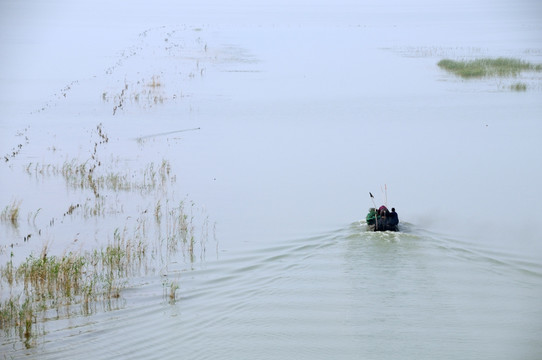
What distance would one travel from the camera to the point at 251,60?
2021 inches

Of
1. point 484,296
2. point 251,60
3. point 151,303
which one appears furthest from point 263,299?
point 251,60

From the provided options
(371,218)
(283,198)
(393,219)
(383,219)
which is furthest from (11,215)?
(393,219)

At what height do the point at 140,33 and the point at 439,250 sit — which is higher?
the point at 140,33

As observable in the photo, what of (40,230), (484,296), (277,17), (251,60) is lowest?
(484,296)

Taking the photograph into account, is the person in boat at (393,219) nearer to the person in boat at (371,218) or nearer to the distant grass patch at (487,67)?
the person in boat at (371,218)

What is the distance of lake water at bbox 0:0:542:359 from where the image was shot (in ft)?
44.4

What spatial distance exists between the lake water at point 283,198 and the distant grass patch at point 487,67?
1.42 metres

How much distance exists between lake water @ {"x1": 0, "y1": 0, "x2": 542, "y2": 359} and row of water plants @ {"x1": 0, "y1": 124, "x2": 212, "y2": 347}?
11 centimetres

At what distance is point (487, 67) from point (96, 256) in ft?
115

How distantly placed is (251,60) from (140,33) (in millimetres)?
19598

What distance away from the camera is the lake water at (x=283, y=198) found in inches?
533

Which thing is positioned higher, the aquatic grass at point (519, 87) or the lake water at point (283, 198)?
the aquatic grass at point (519, 87)

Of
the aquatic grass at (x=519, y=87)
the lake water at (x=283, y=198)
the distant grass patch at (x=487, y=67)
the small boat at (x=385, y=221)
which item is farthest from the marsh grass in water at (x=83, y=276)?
the distant grass patch at (x=487, y=67)

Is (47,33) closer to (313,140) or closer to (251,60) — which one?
(251,60)
